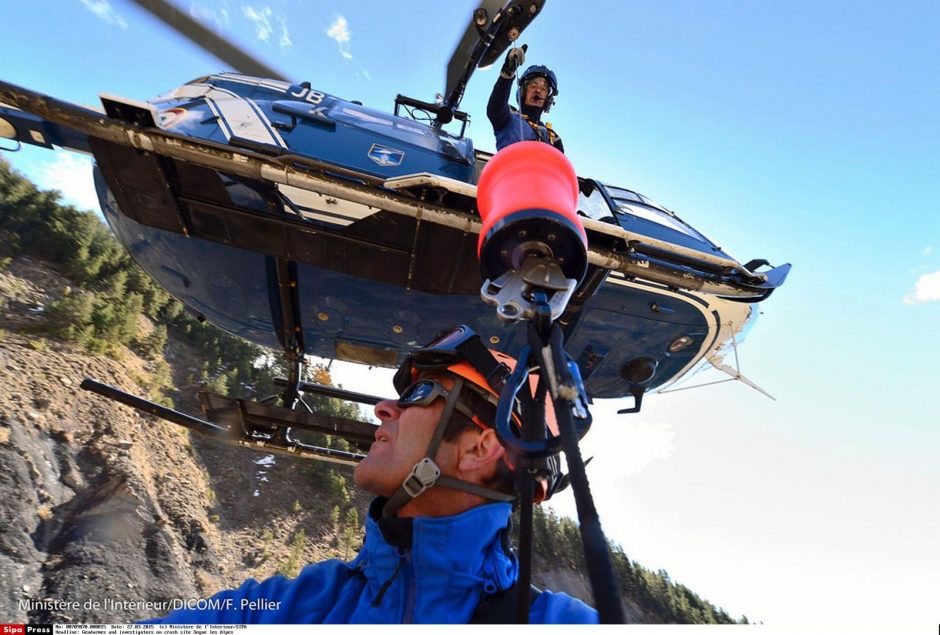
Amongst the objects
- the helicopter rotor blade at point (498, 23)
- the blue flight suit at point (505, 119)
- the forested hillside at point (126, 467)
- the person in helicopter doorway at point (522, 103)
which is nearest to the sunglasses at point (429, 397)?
the blue flight suit at point (505, 119)

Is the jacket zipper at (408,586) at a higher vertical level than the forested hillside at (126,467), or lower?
lower

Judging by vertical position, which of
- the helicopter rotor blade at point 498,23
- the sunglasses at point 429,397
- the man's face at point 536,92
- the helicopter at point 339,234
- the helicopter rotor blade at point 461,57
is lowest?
the sunglasses at point 429,397

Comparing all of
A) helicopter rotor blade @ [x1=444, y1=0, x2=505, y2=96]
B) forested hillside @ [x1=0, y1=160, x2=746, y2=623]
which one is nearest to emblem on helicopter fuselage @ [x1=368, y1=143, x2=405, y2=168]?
helicopter rotor blade @ [x1=444, y1=0, x2=505, y2=96]

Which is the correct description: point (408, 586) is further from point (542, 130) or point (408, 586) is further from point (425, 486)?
point (542, 130)

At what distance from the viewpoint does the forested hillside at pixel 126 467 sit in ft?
28.9

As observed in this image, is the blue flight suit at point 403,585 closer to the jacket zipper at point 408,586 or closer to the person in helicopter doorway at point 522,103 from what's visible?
the jacket zipper at point 408,586

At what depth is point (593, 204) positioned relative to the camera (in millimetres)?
4805

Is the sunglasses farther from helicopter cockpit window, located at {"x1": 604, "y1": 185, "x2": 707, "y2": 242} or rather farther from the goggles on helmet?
helicopter cockpit window, located at {"x1": 604, "y1": 185, "x2": 707, "y2": 242}

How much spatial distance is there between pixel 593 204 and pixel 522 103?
1.41 meters

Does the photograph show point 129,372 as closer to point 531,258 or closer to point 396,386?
point 396,386

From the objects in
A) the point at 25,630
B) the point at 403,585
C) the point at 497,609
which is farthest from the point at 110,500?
the point at 497,609

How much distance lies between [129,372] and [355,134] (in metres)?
17.0

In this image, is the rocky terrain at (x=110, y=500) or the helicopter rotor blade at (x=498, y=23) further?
the rocky terrain at (x=110, y=500)

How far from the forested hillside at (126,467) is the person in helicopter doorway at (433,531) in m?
→ 4.12
